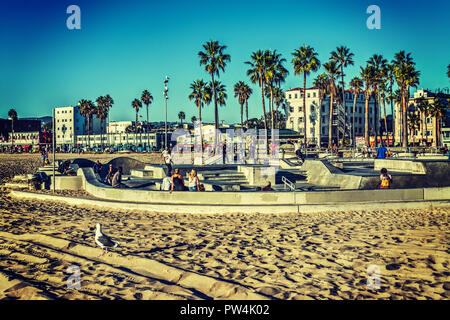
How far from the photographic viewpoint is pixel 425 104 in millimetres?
68062

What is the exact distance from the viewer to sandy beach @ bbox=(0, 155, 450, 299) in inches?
209

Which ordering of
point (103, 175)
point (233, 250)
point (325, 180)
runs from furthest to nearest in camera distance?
point (103, 175)
point (325, 180)
point (233, 250)

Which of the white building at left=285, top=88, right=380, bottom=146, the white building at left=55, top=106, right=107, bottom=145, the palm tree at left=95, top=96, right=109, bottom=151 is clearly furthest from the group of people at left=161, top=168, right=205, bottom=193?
the white building at left=55, top=106, right=107, bottom=145

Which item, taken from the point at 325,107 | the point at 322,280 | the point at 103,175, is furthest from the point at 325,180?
the point at 325,107

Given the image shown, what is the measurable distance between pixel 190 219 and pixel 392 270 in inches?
241

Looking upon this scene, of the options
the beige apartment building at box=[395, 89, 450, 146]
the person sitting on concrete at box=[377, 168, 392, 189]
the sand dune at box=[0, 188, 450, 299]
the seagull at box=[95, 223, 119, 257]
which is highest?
the beige apartment building at box=[395, 89, 450, 146]

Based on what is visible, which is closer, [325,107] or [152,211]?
[152,211]

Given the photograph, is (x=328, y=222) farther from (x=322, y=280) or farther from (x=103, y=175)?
(x=103, y=175)

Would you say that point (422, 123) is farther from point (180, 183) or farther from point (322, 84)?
point (180, 183)

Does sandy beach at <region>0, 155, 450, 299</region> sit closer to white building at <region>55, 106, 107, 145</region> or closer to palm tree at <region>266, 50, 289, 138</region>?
palm tree at <region>266, 50, 289, 138</region>

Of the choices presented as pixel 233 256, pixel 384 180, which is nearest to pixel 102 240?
pixel 233 256

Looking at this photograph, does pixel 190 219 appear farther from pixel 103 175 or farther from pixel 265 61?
pixel 265 61
